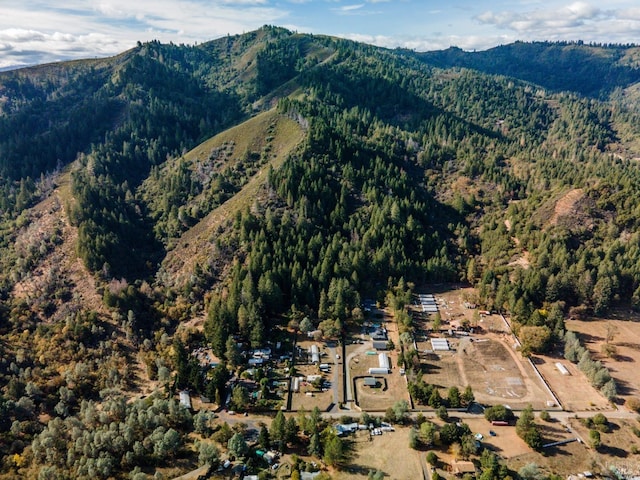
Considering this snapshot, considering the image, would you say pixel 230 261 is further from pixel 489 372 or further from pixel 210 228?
pixel 489 372

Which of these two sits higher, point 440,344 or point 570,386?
point 440,344

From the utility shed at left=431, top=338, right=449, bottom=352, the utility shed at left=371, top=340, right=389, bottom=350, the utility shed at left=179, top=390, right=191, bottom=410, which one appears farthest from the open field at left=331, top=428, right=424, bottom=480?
the utility shed at left=179, top=390, right=191, bottom=410

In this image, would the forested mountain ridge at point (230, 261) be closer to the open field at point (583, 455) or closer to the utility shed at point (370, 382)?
the utility shed at point (370, 382)

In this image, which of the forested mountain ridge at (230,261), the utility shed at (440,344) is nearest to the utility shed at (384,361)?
the forested mountain ridge at (230,261)

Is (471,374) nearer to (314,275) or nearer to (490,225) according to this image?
(314,275)

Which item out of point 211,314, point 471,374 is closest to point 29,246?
point 211,314

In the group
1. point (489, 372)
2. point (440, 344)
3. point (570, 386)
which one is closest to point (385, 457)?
point (489, 372)
